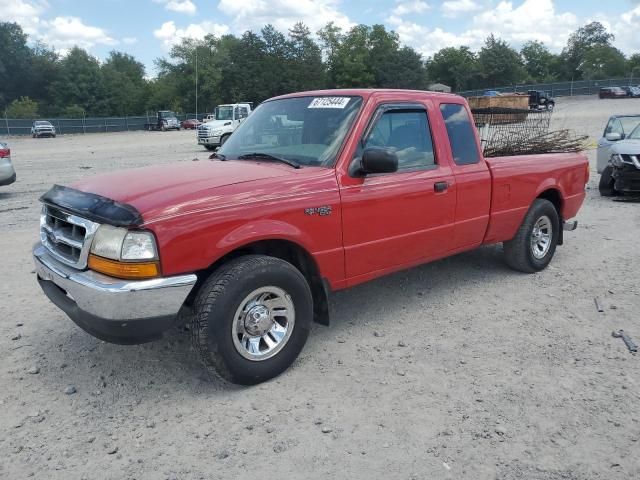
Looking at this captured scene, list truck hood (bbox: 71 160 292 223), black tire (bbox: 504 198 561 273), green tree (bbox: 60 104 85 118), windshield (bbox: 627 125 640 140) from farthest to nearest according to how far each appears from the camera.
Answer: green tree (bbox: 60 104 85 118) < windshield (bbox: 627 125 640 140) < black tire (bbox: 504 198 561 273) < truck hood (bbox: 71 160 292 223)

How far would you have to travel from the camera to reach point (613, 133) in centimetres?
1107

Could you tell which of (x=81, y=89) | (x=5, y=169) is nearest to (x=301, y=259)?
(x=5, y=169)

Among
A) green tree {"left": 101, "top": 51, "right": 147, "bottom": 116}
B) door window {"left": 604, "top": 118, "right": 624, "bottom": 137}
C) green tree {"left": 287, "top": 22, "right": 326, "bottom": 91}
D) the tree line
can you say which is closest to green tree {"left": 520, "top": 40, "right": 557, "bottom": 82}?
the tree line

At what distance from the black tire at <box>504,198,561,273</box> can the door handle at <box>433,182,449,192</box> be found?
1.47 meters

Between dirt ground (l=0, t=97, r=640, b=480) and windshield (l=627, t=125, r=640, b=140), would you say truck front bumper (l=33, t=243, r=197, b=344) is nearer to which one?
dirt ground (l=0, t=97, r=640, b=480)

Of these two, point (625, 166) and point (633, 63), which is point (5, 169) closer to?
point (625, 166)

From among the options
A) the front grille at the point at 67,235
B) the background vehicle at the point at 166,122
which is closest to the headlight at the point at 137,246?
the front grille at the point at 67,235

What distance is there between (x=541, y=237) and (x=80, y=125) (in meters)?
58.5

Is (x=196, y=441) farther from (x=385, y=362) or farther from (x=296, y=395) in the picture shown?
(x=385, y=362)

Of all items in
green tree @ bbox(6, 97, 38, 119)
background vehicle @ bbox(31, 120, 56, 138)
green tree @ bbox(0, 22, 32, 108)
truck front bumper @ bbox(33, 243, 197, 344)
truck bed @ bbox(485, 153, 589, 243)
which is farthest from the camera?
green tree @ bbox(0, 22, 32, 108)

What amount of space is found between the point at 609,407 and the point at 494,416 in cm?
74

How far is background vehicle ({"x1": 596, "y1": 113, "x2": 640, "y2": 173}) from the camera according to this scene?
11.1m

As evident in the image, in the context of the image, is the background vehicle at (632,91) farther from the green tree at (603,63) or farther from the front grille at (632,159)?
the front grille at (632,159)

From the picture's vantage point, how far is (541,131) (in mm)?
7301
